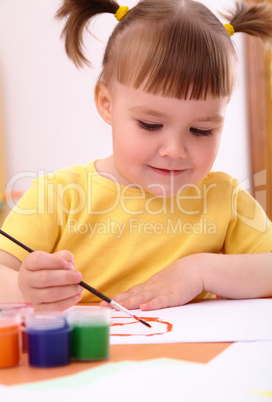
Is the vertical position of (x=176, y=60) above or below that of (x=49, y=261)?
above

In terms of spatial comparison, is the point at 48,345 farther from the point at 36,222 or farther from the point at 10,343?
the point at 36,222

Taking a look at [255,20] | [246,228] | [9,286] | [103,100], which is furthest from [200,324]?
[255,20]

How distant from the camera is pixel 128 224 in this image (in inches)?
39.8

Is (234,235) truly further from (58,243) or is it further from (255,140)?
(255,140)

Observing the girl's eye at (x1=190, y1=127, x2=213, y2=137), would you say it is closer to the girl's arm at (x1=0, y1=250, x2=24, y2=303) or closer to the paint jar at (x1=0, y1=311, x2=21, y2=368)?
the girl's arm at (x1=0, y1=250, x2=24, y2=303)

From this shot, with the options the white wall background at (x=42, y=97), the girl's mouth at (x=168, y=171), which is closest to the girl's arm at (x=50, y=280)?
the girl's mouth at (x=168, y=171)

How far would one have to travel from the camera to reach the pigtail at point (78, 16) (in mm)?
988

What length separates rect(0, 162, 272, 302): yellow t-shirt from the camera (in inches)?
38.4

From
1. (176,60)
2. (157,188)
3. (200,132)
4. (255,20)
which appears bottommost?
(157,188)

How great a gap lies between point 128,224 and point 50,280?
1.34 feet

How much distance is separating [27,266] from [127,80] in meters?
0.40

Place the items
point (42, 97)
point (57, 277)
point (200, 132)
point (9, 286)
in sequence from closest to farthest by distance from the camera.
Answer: point (57, 277) → point (9, 286) → point (200, 132) → point (42, 97)

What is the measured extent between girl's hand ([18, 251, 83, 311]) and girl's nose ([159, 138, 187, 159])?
30cm

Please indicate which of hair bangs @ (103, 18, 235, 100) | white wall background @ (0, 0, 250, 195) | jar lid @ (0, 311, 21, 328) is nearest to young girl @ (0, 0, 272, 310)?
hair bangs @ (103, 18, 235, 100)
